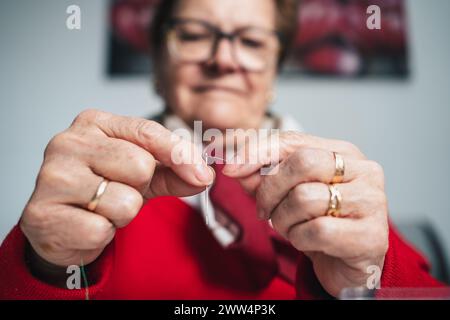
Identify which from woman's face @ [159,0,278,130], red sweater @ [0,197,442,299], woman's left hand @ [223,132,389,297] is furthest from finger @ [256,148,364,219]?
woman's face @ [159,0,278,130]

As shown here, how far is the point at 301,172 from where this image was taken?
1.16 feet

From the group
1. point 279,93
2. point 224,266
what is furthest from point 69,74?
point 224,266

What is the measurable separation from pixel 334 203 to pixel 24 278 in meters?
0.35

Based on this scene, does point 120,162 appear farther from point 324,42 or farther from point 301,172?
point 324,42

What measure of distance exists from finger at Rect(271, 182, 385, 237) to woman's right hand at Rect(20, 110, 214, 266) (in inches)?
4.3

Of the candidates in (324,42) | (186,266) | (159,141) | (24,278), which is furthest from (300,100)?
(24,278)

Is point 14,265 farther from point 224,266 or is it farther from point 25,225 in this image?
point 224,266

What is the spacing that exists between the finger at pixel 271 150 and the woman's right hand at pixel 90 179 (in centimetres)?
4

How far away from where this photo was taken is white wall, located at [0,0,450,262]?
1007 millimetres

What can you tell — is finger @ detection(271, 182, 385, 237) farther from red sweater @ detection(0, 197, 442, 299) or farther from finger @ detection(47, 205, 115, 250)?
finger @ detection(47, 205, 115, 250)

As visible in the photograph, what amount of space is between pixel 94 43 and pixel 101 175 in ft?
2.92

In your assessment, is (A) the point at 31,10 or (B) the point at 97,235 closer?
(B) the point at 97,235

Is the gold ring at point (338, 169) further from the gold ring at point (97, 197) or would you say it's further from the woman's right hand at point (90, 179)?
the gold ring at point (97, 197)

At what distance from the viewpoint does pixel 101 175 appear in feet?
1.11
